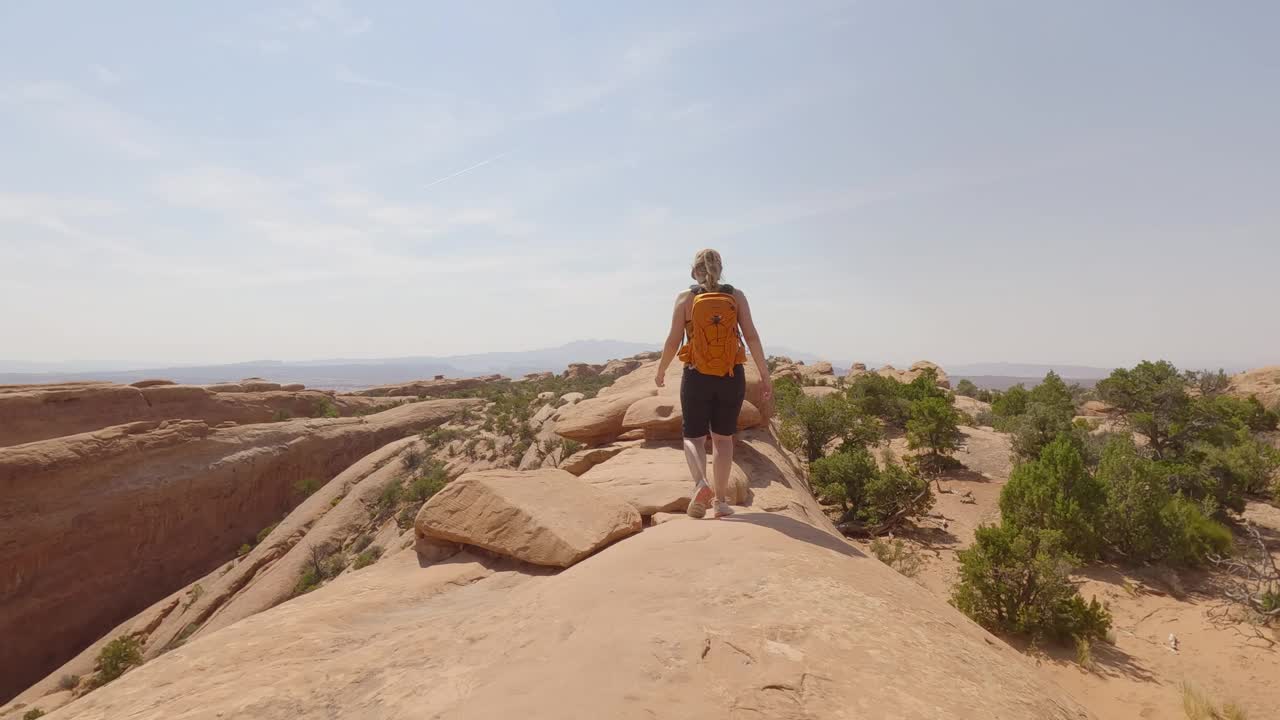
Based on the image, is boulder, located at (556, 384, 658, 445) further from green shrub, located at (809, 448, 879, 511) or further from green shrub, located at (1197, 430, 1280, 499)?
green shrub, located at (1197, 430, 1280, 499)

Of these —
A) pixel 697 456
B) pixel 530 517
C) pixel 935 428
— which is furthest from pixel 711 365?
pixel 935 428

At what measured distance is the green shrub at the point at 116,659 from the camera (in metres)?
16.2

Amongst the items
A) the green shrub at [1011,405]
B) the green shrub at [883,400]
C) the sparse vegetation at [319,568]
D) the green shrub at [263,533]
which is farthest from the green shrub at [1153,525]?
the green shrub at [263,533]

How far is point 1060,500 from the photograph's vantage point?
982cm

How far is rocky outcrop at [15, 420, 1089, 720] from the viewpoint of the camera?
225 centimetres

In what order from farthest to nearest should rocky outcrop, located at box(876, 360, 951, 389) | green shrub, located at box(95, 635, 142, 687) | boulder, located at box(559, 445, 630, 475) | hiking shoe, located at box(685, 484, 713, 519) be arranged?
rocky outcrop, located at box(876, 360, 951, 389) < green shrub, located at box(95, 635, 142, 687) < boulder, located at box(559, 445, 630, 475) < hiking shoe, located at box(685, 484, 713, 519)

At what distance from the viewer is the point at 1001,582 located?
7.43 m

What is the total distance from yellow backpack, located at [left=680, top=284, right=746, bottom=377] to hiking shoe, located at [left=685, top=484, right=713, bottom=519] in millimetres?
1055

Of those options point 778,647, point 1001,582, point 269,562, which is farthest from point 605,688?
point 269,562

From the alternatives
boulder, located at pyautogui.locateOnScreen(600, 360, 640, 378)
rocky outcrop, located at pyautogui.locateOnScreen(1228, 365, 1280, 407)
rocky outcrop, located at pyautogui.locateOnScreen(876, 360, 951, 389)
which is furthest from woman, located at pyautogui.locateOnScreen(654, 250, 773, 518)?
boulder, located at pyautogui.locateOnScreen(600, 360, 640, 378)

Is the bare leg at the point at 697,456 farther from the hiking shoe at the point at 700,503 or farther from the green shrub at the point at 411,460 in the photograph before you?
the green shrub at the point at 411,460

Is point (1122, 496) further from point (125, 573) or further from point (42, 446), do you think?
point (42, 446)

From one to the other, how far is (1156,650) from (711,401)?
7.30 meters

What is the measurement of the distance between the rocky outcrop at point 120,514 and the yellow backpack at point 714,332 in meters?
28.1
